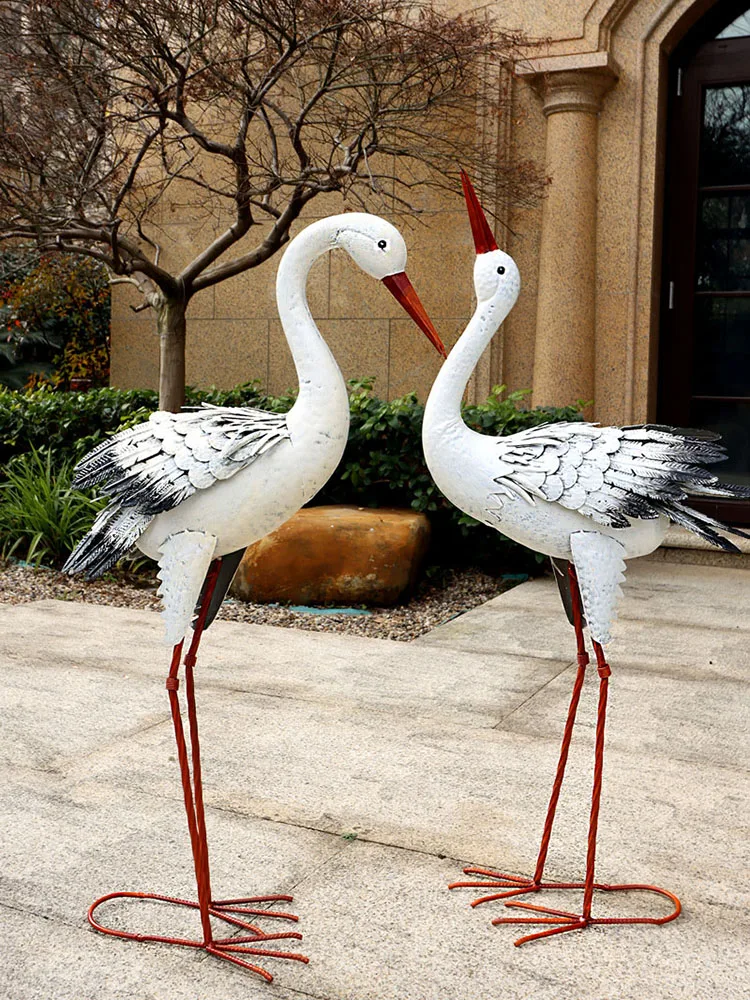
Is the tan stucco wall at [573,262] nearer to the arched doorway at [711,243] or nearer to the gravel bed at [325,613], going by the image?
the arched doorway at [711,243]

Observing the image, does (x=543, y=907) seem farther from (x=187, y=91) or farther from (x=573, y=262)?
(x=573, y=262)

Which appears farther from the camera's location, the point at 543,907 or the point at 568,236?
the point at 568,236

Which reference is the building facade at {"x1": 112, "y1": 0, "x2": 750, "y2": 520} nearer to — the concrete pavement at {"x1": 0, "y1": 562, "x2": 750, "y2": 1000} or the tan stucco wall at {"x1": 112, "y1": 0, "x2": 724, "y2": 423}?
the tan stucco wall at {"x1": 112, "y1": 0, "x2": 724, "y2": 423}

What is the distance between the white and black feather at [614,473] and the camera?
102 inches

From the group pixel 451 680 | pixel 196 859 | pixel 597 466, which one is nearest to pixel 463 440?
pixel 597 466

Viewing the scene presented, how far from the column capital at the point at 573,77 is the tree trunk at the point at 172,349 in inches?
130

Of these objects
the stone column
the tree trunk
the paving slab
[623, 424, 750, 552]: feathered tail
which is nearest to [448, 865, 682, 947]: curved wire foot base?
[623, 424, 750, 552]: feathered tail

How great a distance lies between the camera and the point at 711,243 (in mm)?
8594

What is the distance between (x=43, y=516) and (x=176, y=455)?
5.28 m

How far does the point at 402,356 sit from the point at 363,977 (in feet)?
23.3

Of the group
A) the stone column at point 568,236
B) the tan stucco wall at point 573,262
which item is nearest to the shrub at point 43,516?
the tan stucco wall at point 573,262

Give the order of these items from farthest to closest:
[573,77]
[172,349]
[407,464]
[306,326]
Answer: [573,77]
[172,349]
[407,464]
[306,326]

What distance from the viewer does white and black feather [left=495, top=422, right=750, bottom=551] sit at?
102 inches

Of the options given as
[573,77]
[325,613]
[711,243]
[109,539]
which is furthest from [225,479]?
[711,243]
